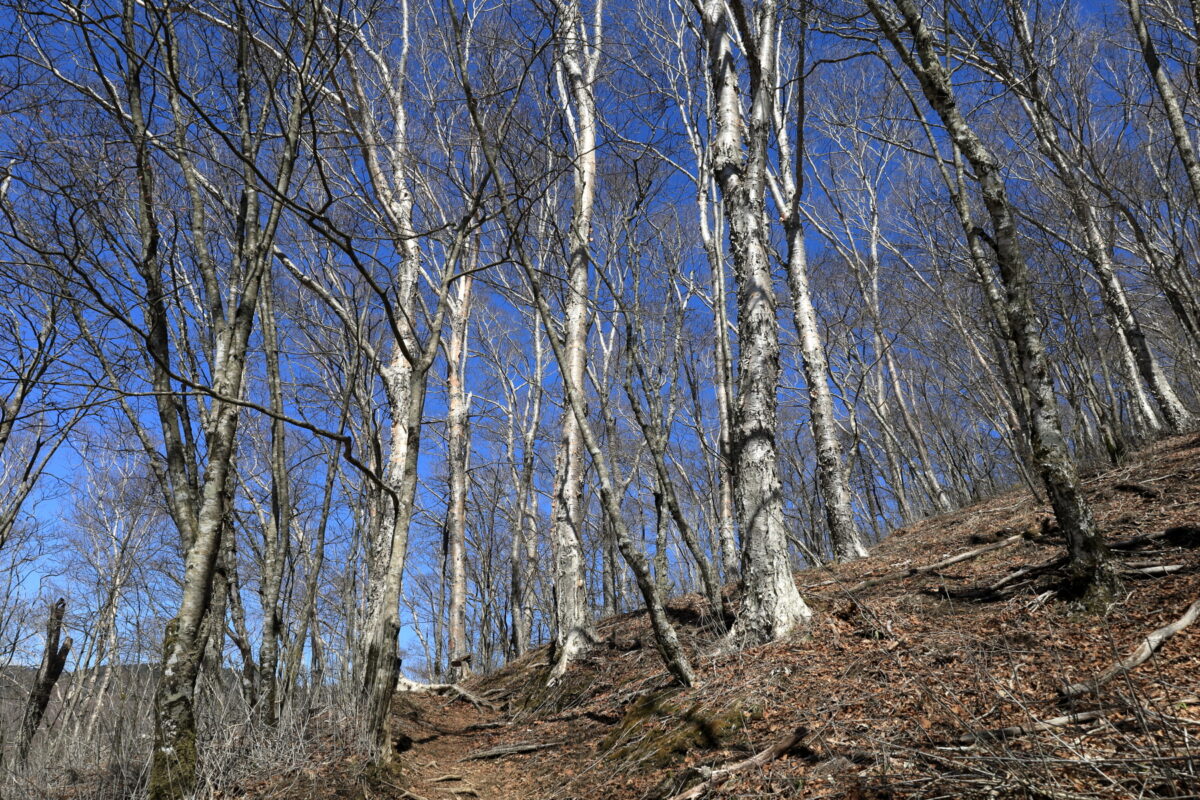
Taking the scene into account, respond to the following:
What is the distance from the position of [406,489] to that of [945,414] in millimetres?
21053

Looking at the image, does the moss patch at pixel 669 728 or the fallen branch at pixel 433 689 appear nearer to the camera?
the moss patch at pixel 669 728

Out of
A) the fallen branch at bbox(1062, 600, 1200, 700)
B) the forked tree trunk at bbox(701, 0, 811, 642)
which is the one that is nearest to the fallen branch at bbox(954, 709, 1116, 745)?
the fallen branch at bbox(1062, 600, 1200, 700)

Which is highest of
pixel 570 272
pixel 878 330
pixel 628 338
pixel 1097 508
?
pixel 878 330

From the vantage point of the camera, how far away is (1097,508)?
5.34 meters

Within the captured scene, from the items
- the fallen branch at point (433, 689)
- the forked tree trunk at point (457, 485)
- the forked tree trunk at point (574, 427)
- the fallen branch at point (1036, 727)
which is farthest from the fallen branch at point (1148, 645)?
the forked tree trunk at point (457, 485)

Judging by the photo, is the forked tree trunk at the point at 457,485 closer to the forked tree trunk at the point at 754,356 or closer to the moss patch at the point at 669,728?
the forked tree trunk at the point at 754,356

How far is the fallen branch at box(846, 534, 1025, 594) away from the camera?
474 centimetres

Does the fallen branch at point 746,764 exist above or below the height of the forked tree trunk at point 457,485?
below

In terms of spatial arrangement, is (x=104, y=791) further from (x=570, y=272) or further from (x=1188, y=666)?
(x=570, y=272)

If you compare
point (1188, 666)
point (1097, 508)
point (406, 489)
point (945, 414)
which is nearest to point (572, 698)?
point (406, 489)

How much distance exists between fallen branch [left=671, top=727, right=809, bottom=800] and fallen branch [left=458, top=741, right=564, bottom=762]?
2058mm

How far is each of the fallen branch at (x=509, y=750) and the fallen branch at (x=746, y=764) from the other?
206cm

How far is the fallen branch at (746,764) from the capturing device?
8.40 ft

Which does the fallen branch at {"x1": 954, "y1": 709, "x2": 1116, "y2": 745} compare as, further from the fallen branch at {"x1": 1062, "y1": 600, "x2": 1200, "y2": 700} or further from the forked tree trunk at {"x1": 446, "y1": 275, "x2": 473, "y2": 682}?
the forked tree trunk at {"x1": 446, "y1": 275, "x2": 473, "y2": 682}
